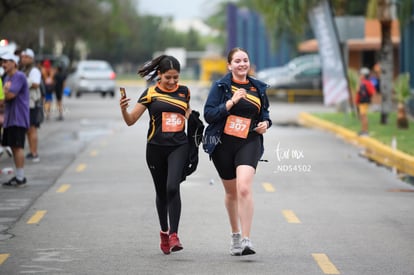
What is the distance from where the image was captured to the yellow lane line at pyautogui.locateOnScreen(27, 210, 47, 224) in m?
12.2

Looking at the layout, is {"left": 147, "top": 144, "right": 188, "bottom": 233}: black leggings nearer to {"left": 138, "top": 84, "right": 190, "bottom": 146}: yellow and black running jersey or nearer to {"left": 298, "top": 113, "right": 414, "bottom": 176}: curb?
{"left": 138, "top": 84, "right": 190, "bottom": 146}: yellow and black running jersey

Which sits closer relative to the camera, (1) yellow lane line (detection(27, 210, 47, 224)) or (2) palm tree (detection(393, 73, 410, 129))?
(1) yellow lane line (detection(27, 210, 47, 224))

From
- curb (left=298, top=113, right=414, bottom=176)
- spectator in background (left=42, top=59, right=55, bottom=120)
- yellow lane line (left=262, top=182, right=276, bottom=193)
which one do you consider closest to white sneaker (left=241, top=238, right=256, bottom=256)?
yellow lane line (left=262, top=182, right=276, bottom=193)

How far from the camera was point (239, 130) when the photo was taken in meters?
9.70

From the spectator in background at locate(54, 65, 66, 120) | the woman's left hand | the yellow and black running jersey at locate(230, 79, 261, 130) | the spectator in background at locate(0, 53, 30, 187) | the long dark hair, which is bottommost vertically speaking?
the spectator in background at locate(54, 65, 66, 120)

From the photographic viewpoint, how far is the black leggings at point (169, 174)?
9.77m

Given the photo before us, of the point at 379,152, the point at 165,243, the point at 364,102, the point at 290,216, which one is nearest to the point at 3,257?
the point at 165,243

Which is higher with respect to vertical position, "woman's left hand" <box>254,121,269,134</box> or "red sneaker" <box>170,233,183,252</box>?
"woman's left hand" <box>254,121,269,134</box>

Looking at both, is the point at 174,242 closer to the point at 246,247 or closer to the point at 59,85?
the point at 246,247

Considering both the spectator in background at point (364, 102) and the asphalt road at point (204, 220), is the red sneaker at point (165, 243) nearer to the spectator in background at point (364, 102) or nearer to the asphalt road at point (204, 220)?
the asphalt road at point (204, 220)

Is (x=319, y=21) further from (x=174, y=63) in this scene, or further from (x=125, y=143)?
(x=174, y=63)

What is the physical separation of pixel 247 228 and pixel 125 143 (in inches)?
584

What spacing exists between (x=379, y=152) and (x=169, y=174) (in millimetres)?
11935

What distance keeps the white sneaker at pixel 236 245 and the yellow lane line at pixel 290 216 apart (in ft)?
7.56
